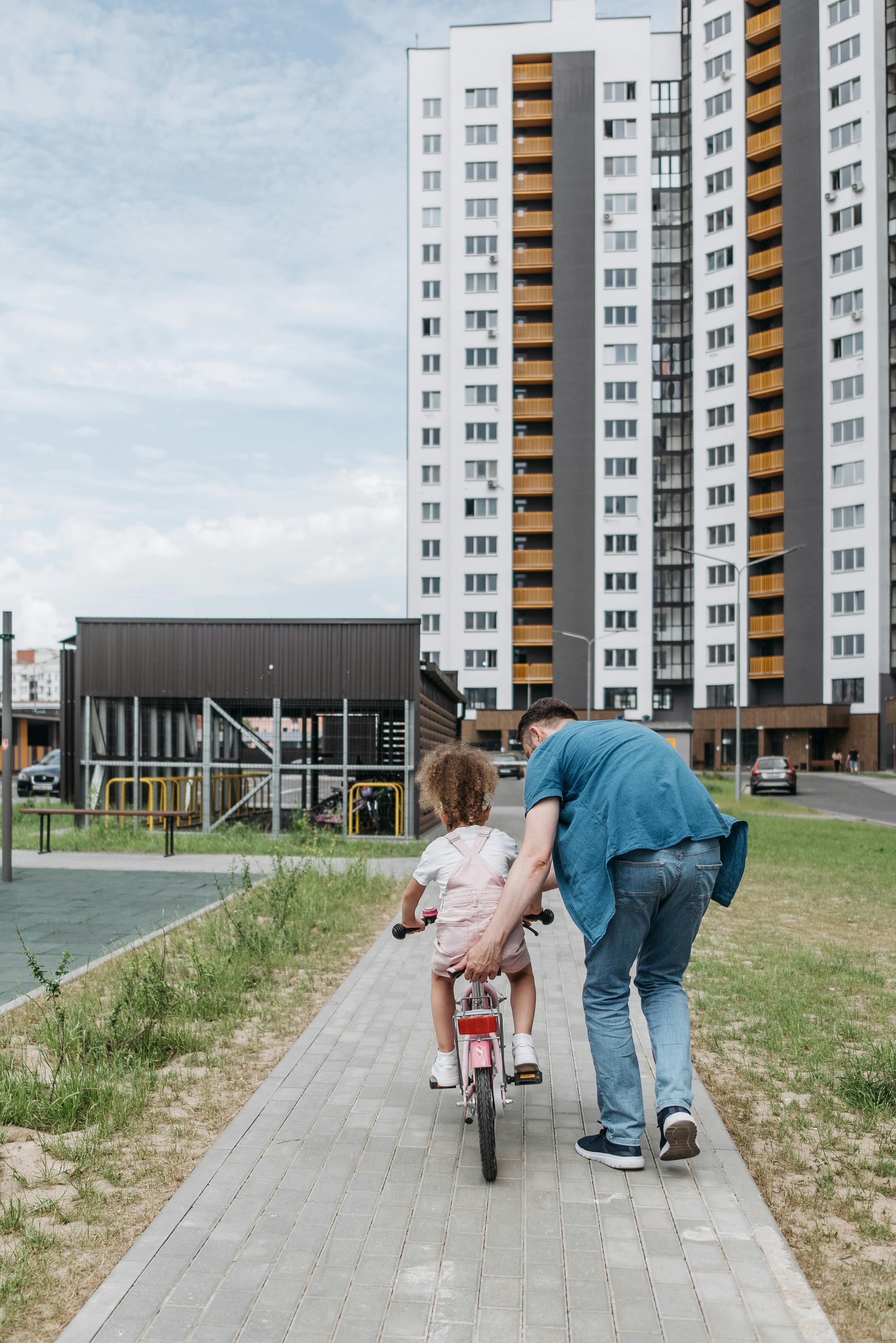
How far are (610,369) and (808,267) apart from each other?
13.3m

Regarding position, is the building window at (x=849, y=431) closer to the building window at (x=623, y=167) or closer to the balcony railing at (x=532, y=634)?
the balcony railing at (x=532, y=634)

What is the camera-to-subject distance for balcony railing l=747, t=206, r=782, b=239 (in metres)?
66.6

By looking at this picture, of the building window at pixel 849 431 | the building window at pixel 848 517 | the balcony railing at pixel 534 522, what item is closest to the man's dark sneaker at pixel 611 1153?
the building window at pixel 848 517

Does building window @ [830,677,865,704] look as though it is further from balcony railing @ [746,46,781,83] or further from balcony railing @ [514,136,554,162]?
balcony railing @ [514,136,554,162]

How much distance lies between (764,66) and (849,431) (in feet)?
77.2

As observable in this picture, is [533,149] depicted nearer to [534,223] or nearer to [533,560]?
[534,223]

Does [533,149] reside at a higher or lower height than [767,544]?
higher

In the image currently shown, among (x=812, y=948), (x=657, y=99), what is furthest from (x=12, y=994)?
(x=657, y=99)

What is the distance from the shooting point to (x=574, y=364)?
72.4 metres

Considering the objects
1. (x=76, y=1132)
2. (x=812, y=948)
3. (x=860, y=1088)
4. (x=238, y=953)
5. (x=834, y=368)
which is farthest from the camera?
(x=834, y=368)

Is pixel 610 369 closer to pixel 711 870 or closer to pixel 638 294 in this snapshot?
pixel 638 294

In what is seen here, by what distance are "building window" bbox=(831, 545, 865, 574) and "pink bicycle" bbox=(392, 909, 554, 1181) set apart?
62.6 meters

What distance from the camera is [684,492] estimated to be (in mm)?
72562

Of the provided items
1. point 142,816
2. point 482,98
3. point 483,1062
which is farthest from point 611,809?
point 482,98
